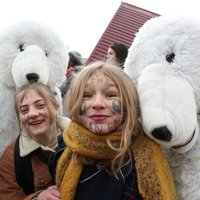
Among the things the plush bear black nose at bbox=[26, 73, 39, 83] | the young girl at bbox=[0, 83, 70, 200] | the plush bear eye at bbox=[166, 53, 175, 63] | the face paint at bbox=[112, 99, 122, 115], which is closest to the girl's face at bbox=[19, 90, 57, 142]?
the young girl at bbox=[0, 83, 70, 200]

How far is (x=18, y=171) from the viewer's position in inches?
71.8

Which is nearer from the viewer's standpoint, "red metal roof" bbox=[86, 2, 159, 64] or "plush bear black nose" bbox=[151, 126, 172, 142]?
"plush bear black nose" bbox=[151, 126, 172, 142]

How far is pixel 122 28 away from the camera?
18.7 feet

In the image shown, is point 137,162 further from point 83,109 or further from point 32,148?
point 32,148

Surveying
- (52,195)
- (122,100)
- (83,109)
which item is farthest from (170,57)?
(52,195)

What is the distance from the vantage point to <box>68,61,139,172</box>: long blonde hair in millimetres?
1393

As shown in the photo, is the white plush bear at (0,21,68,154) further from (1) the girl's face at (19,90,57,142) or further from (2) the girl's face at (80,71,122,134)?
(2) the girl's face at (80,71,122,134)

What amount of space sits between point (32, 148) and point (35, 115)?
185 millimetres

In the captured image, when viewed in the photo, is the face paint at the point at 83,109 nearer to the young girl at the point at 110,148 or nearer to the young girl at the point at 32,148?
the young girl at the point at 110,148

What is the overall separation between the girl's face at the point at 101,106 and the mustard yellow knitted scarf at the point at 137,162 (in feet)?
0.12

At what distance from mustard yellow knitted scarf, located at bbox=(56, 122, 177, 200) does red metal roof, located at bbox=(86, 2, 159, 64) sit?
3635mm

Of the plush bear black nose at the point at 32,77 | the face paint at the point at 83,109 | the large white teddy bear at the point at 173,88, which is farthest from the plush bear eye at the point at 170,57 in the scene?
the plush bear black nose at the point at 32,77

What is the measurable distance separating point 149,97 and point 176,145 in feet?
0.76

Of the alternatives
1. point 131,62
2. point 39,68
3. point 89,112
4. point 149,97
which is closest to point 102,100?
point 89,112
